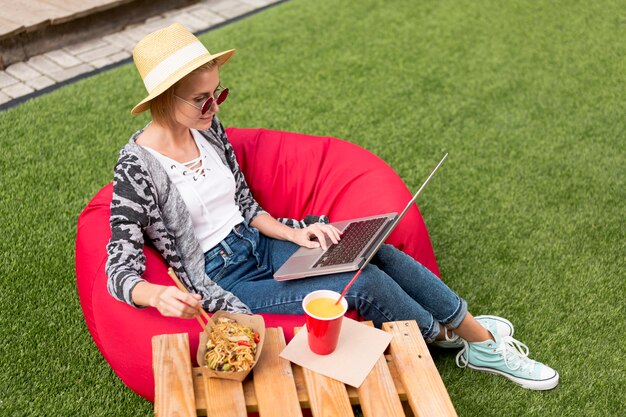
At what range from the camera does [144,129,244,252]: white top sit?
7.31ft

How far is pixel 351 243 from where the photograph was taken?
7.40ft

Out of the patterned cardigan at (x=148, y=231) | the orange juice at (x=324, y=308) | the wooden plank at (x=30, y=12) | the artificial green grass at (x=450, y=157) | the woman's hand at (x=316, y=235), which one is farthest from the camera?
the wooden plank at (x=30, y=12)

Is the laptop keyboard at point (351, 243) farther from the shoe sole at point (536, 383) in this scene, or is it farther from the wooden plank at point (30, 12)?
the wooden plank at point (30, 12)

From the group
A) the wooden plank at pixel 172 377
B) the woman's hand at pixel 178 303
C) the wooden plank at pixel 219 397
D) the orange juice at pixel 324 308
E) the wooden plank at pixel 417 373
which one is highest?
the woman's hand at pixel 178 303

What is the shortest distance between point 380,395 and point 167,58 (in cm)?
112

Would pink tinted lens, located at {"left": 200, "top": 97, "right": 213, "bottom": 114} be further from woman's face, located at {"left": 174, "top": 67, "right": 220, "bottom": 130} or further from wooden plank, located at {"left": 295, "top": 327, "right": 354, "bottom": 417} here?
wooden plank, located at {"left": 295, "top": 327, "right": 354, "bottom": 417}

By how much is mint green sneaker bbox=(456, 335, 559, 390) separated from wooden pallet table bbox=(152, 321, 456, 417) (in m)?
0.63

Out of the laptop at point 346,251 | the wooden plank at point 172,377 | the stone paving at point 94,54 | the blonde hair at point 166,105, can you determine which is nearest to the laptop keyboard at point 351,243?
the laptop at point 346,251

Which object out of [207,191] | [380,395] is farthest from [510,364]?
[207,191]

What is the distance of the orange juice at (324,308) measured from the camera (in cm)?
179

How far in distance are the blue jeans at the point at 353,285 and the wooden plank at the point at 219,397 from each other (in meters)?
0.43

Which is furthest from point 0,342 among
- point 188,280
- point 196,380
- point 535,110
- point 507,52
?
point 507,52

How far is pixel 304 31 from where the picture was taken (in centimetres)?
494

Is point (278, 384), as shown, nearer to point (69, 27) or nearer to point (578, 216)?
point (578, 216)
